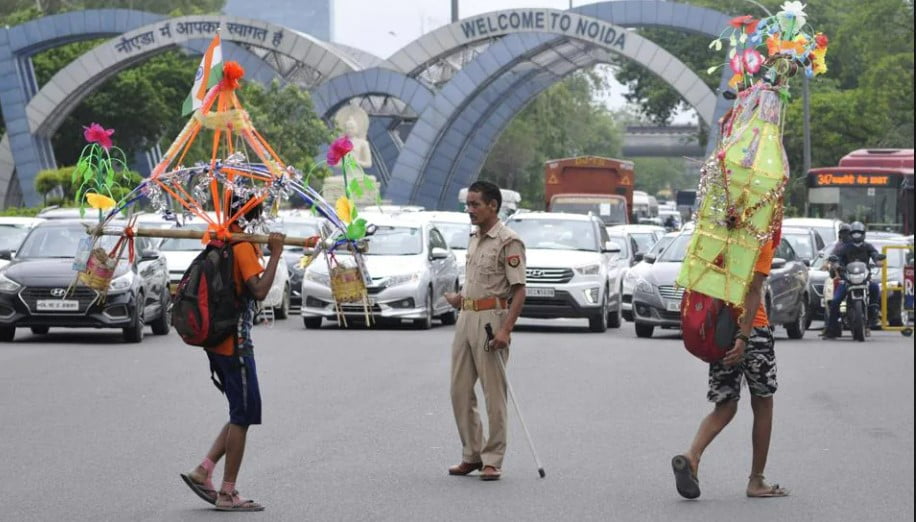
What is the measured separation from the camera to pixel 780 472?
1049 centimetres

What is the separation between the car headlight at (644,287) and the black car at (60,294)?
652 cm

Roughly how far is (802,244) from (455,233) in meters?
6.17

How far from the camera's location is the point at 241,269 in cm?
884

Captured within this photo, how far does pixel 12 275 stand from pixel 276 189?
12.2 meters

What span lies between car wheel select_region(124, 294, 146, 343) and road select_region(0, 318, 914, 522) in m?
0.94

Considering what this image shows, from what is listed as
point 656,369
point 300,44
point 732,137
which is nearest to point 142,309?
point 656,369

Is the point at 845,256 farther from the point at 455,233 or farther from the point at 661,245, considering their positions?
the point at 455,233

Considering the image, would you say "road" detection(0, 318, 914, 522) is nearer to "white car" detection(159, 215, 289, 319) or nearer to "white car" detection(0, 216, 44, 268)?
"white car" detection(159, 215, 289, 319)

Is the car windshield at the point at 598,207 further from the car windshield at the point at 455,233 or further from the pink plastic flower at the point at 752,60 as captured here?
the pink plastic flower at the point at 752,60

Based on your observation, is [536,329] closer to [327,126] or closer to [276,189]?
[276,189]

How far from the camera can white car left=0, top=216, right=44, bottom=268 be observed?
26422 mm

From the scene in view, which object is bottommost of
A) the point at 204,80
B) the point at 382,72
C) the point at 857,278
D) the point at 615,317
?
the point at 615,317

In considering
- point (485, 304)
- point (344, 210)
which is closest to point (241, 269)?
point (344, 210)

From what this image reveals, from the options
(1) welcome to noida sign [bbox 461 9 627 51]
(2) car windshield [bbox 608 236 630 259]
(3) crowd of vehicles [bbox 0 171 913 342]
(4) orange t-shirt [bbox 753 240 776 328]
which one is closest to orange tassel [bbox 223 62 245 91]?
(4) orange t-shirt [bbox 753 240 776 328]
